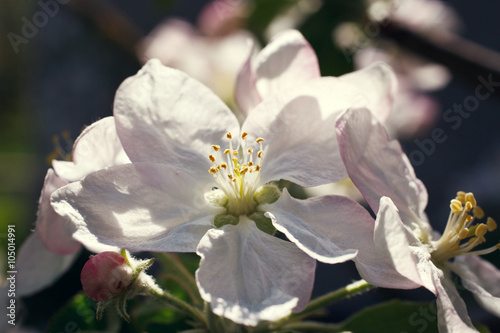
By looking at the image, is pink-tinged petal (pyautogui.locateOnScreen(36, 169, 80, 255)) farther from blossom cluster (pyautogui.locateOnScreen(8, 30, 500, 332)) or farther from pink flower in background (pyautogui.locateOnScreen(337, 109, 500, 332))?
pink flower in background (pyautogui.locateOnScreen(337, 109, 500, 332))

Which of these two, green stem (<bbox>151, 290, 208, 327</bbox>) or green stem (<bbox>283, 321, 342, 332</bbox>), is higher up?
green stem (<bbox>151, 290, 208, 327</bbox>)

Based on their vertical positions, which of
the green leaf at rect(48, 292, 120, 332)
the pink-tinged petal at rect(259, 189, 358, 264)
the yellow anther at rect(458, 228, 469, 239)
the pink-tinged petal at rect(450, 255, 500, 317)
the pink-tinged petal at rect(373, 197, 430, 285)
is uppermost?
the pink-tinged petal at rect(373, 197, 430, 285)

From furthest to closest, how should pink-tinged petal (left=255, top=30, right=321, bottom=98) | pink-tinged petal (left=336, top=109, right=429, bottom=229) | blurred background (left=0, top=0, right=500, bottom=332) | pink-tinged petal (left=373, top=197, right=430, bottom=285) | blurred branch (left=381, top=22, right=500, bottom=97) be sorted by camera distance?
blurred background (left=0, top=0, right=500, bottom=332), blurred branch (left=381, top=22, right=500, bottom=97), pink-tinged petal (left=255, top=30, right=321, bottom=98), pink-tinged petal (left=336, top=109, right=429, bottom=229), pink-tinged petal (left=373, top=197, right=430, bottom=285)

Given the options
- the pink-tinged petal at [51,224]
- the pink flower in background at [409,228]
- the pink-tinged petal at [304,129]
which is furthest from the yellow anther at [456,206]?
the pink-tinged petal at [51,224]

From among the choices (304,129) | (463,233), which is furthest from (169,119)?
(463,233)

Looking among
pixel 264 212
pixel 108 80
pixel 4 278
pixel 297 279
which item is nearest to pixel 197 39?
pixel 108 80

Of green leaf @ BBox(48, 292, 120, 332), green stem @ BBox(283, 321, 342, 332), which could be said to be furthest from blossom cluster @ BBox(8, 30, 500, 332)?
green stem @ BBox(283, 321, 342, 332)

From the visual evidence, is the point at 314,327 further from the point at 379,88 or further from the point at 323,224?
the point at 379,88
